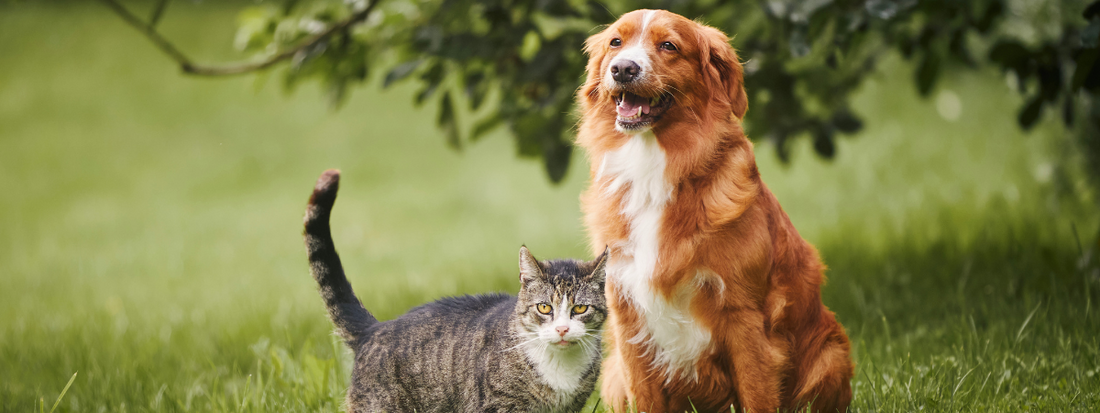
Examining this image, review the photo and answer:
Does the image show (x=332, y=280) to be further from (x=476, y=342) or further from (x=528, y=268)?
(x=528, y=268)

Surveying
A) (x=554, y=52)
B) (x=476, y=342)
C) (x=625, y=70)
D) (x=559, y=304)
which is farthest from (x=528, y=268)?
(x=554, y=52)

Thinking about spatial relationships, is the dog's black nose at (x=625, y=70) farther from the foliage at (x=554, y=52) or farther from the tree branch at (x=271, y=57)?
the tree branch at (x=271, y=57)

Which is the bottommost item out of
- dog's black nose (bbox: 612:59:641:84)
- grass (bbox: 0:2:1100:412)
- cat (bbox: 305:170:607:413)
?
grass (bbox: 0:2:1100:412)

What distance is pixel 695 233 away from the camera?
214 centimetres

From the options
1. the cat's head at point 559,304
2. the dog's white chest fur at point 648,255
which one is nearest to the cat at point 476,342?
the cat's head at point 559,304

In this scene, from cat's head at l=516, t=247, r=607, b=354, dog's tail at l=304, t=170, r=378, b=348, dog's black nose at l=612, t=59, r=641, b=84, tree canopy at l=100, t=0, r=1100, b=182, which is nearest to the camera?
dog's black nose at l=612, t=59, r=641, b=84

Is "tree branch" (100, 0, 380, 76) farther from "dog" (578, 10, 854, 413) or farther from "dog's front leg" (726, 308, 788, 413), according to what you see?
"dog's front leg" (726, 308, 788, 413)

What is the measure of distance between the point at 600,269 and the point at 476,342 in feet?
1.68

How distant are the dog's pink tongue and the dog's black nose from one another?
0.35ft

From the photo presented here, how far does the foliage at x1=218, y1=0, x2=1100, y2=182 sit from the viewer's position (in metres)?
3.58

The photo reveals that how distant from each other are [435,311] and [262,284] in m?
4.41

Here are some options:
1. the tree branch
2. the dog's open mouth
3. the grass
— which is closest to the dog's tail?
the grass

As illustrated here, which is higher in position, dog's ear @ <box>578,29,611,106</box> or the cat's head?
dog's ear @ <box>578,29,611,106</box>

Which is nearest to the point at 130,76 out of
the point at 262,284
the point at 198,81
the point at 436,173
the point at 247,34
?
the point at 198,81
